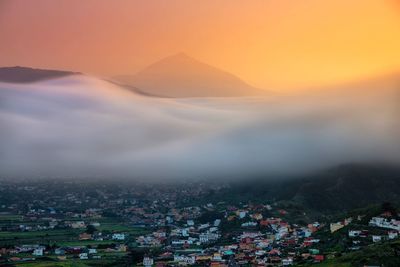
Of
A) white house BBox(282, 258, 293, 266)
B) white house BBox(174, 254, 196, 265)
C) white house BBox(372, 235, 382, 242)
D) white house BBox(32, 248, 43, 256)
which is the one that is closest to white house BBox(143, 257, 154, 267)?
white house BBox(174, 254, 196, 265)

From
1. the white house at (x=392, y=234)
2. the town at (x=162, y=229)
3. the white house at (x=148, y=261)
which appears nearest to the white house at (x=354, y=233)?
the town at (x=162, y=229)

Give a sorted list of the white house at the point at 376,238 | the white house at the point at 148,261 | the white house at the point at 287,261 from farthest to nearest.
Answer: the white house at the point at 376,238 < the white house at the point at 148,261 < the white house at the point at 287,261

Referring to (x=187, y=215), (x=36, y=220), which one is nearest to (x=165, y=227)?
(x=187, y=215)

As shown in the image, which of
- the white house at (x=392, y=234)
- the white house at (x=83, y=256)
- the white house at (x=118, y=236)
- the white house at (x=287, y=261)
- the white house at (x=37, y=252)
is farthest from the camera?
the white house at (x=118, y=236)

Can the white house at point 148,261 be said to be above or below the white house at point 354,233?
below

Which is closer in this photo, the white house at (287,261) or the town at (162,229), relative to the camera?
the white house at (287,261)

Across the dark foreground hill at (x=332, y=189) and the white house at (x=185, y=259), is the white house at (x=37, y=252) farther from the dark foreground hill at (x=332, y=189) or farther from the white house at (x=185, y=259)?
the dark foreground hill at (x=332, y=189)

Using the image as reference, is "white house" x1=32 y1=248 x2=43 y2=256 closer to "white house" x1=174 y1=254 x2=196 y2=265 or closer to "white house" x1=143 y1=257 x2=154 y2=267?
"white house" x1=143 y1=257 x2=154 y2=267

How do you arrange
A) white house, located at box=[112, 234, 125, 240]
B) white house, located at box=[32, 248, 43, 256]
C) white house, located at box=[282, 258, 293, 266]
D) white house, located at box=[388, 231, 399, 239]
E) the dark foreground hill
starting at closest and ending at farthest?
white house, located at box=[282, 258, 293, 266]
white house, located at box=[388, 231, 399, 239]
white house, located at box=[32, 248, 43, 256]
white house, located at box=[112, 234, 125, 240]
the dark foreground hill

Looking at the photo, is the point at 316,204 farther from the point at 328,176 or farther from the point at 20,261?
the point at 20,261

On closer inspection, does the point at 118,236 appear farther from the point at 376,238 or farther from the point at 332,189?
the point at 332,189
